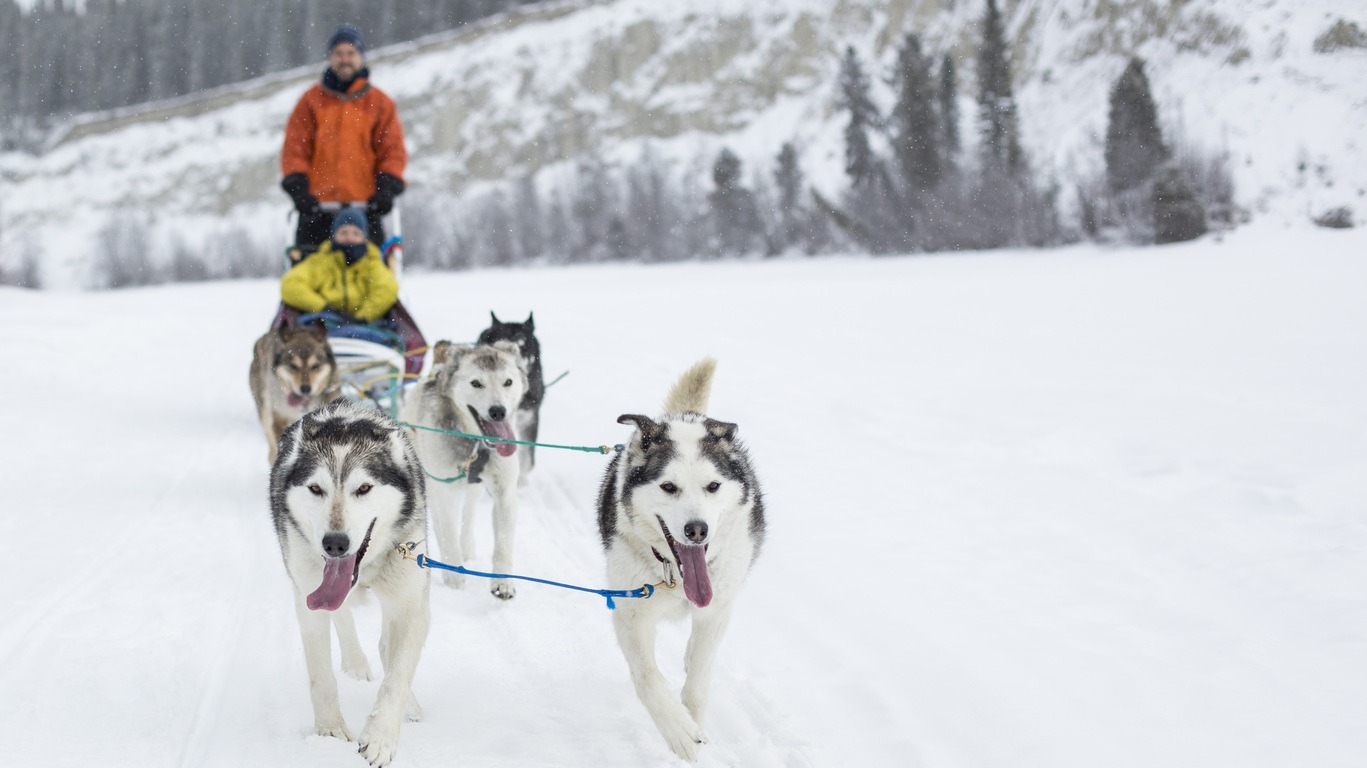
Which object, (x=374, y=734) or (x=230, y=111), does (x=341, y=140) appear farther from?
(x=230, y=111)

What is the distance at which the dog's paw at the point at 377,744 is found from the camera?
2.23 metres

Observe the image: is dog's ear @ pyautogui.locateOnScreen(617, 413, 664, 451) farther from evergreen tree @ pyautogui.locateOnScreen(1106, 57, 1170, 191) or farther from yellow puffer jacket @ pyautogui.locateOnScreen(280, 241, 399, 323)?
evergreen tree @ pyautogui.locateOnScreen(1106, 57, 1170, 191)

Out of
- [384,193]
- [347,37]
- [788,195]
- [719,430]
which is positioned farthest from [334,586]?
[788,195]

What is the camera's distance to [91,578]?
3627mm

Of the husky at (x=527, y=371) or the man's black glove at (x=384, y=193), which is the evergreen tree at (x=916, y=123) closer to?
the man's black glove at (x=384, y=193)

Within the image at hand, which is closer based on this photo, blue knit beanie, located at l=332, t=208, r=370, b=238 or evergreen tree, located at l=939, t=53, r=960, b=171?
blue knit beanie, located at l=332, t=208, r=370, b=238

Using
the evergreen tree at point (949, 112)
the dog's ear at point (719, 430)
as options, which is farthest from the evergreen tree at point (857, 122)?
the dog's ear at point (719, 430)

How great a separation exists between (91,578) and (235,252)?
36592 millimetres

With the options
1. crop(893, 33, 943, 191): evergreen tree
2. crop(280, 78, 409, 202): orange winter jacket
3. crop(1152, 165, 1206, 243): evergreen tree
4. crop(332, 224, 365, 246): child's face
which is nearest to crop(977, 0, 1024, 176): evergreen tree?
crop(893, 33, 943, 191): evergreen tree

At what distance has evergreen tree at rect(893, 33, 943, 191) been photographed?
23.8 meters

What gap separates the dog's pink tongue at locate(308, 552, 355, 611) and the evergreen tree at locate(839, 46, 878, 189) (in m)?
23.9

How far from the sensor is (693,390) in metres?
3.40

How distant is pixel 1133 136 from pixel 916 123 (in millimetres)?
7649

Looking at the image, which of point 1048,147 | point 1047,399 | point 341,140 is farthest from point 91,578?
point 1048,147
